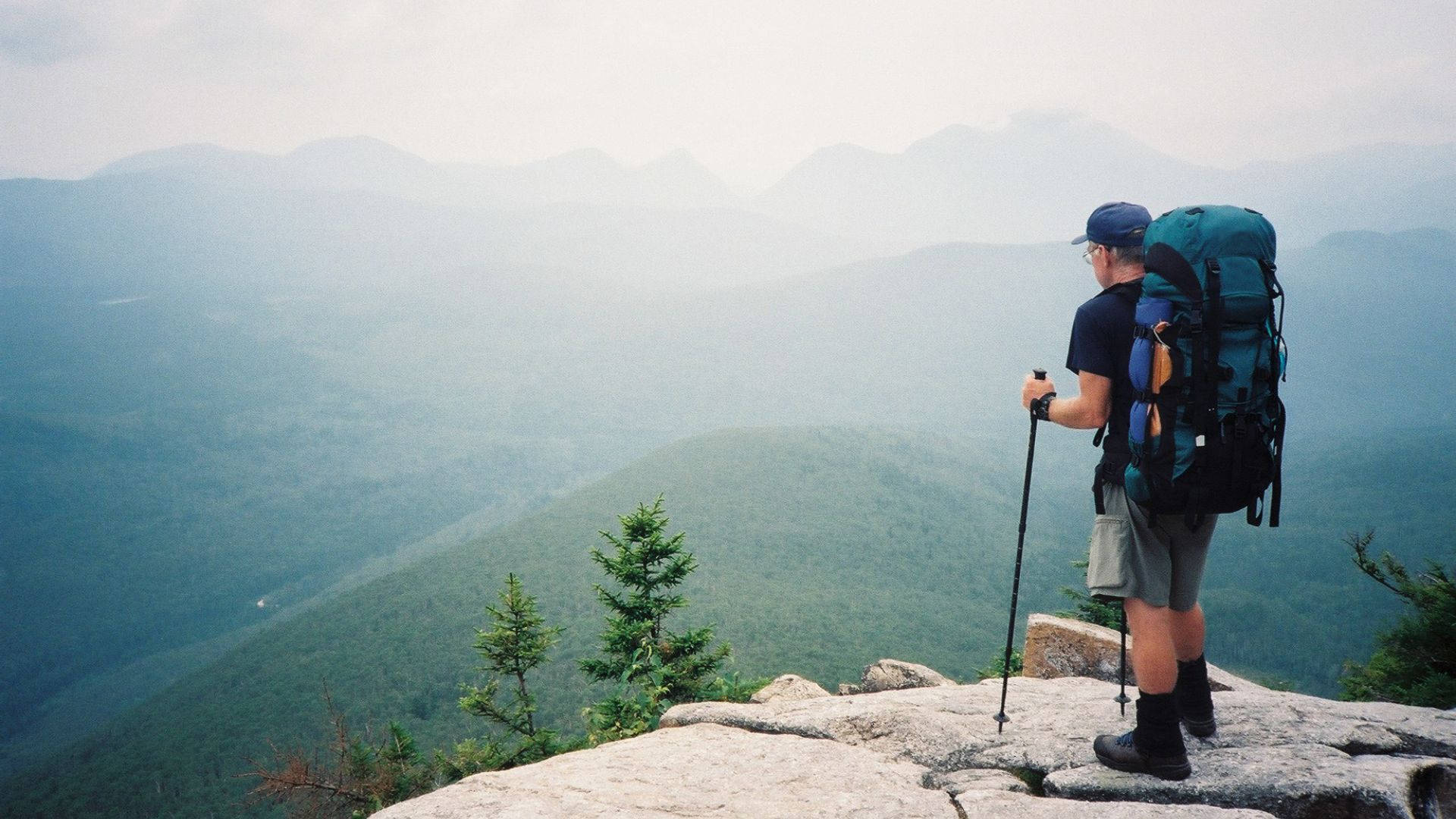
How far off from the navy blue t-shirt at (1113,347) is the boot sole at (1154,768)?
76.8 inches

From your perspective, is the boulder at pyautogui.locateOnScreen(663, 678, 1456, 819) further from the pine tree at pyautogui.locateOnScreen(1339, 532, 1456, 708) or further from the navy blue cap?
the pine tree at pyautogui.locateOnScreen(1339, 532, 1456, 708)

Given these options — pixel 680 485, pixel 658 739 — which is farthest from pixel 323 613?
pixel 658 739

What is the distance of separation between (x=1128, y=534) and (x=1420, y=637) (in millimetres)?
15158

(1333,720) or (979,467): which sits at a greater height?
(1333,720)

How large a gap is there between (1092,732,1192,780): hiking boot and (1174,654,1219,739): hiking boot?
1.98ft

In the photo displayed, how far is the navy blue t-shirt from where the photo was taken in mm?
4457

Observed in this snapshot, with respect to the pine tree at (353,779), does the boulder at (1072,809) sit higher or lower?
higher

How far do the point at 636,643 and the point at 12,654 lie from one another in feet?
849

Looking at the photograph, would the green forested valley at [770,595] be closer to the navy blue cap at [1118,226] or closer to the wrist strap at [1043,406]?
the wrist strap at [1043,406]

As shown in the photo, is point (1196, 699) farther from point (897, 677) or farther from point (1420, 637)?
point (1420, 637)

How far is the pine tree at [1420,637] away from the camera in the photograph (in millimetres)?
10703

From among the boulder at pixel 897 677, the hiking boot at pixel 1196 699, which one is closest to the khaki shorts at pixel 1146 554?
the hiking boot at pixel 1196 699

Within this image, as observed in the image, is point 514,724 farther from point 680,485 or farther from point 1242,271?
point 680,485

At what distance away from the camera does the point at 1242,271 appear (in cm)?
405
